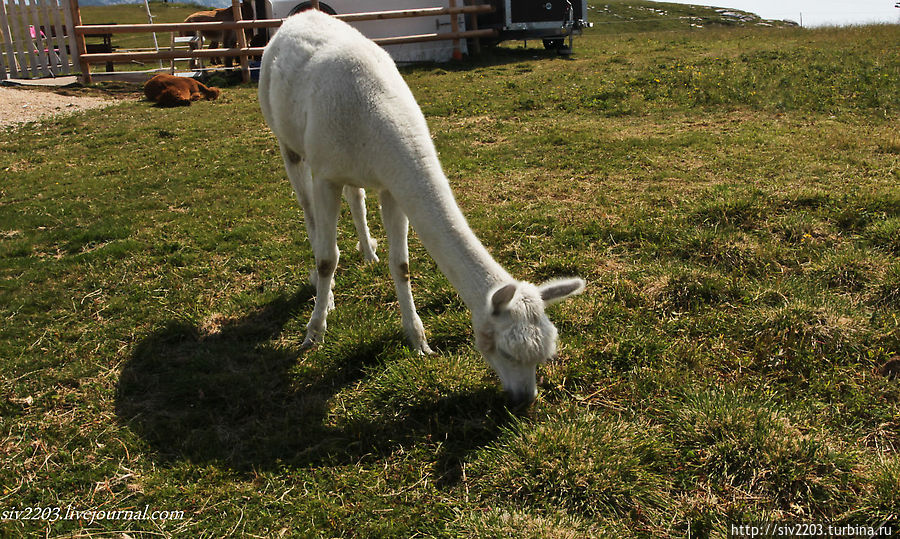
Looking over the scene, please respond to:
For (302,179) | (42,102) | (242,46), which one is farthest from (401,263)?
(242,46)

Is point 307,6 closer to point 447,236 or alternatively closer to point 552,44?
point 552,44

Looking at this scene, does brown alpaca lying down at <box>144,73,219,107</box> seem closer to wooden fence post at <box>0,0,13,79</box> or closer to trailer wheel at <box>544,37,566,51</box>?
wooden fence post at <box>0,0,13,79</box>

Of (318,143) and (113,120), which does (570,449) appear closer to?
(318,143)

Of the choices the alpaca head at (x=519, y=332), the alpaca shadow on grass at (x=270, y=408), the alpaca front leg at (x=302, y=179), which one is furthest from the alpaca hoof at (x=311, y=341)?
the alpaca head at (x=519, y=332)

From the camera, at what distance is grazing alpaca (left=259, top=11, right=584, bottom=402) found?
3.12 m

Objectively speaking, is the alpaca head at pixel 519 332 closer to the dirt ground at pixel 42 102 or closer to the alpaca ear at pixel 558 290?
the alpaca ear at pixel 558 290

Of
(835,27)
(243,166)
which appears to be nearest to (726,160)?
(243,166)

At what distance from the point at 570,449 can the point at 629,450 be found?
329 mm

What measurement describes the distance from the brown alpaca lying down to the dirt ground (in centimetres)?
124

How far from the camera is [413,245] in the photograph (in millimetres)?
5820

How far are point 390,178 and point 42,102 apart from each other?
581 inches

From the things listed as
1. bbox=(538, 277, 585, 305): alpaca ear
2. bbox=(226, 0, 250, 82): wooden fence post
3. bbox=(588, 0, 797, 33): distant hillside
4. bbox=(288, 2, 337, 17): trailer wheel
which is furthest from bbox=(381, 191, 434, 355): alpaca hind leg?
bbox=(588, 0, 797, 33): distant hillside

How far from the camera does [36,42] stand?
16.9 meters

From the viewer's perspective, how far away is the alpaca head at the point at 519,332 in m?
3.01
